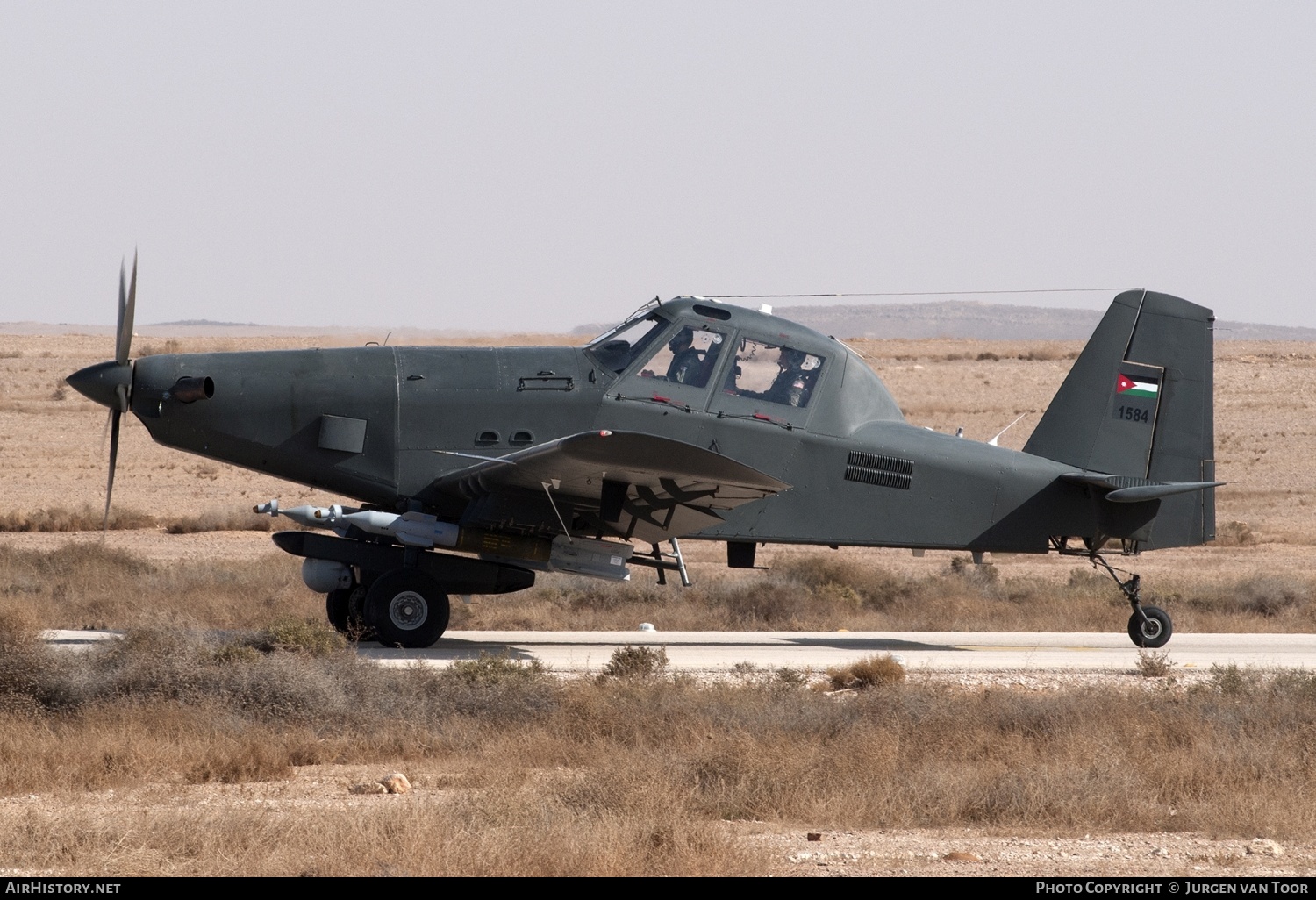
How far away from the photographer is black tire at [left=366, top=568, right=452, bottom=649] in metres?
12.8

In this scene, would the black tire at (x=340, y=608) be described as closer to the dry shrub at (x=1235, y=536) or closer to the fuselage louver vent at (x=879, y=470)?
the fuselage louver vent at (x=879, y=470)

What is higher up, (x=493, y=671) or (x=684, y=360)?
(x=684, y=360)

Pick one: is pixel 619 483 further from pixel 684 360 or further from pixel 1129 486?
pixel 1129 486

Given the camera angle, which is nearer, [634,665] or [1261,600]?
[634,665]

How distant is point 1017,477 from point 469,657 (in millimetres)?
6024

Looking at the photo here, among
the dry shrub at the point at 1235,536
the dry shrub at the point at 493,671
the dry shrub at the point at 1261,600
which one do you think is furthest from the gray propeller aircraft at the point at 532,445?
the dry shrub at the point at 1235,536

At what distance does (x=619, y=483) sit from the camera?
1216 cm

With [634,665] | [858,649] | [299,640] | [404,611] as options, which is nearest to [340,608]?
[404,611]

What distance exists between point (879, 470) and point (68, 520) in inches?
985

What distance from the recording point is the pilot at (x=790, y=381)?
1312 cm

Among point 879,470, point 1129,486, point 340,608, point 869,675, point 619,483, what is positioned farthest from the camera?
point 1129,486

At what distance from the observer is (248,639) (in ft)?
39.4

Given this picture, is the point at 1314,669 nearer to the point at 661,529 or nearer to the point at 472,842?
the point at 661,529

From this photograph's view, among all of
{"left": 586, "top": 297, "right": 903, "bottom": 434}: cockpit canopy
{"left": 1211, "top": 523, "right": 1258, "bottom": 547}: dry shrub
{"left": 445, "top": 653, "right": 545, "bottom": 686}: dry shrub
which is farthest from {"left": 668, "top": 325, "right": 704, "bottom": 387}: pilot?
{"left": 1211, "top": 523, "right": 1258, "bottom": 547}: dry shrub
